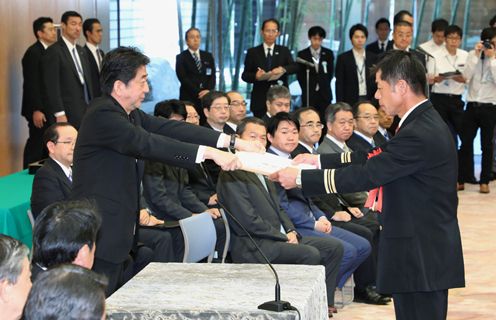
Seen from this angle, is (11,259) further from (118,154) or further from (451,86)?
(451,86)

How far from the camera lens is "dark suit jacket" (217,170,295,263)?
5.15 metres

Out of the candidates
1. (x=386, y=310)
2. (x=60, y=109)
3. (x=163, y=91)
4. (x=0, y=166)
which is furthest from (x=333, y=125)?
(x=163, y=91)

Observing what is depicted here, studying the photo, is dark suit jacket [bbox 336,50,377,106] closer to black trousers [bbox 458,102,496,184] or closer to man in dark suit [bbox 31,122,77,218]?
black trousers [bbox 458,102,496,184]

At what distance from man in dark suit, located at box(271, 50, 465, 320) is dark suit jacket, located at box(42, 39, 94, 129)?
4.55 m

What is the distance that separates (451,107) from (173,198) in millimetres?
5122

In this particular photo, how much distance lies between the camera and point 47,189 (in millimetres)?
4887

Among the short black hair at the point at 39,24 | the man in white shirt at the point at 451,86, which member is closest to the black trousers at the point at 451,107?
the man in white shirt at the point at 451,86

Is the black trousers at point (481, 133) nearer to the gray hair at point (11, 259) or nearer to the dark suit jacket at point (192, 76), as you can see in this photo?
the dark suit jacket at point (192, 76)

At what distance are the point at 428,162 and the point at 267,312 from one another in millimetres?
937

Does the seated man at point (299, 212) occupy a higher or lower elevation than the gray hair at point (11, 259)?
lower

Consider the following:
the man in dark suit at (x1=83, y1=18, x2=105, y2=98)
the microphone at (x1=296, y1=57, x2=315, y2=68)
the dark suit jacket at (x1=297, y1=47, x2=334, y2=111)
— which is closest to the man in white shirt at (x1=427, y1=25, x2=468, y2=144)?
the dark suit jacket at (x1=297, y1=47, x2=334, y2=111)

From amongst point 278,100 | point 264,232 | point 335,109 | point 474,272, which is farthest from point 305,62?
point 264,232

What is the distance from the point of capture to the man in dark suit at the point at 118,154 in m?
3.68

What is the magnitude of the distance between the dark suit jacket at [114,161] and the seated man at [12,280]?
1.38 meters
